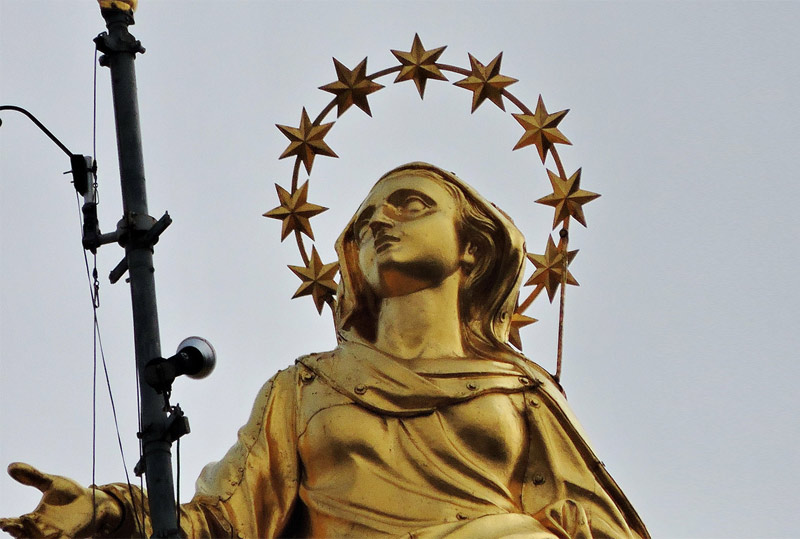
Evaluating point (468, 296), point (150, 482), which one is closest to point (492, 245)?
point (468, 296)

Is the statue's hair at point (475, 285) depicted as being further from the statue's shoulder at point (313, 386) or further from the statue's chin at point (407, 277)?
the statue's shoulder at point (313, 386)

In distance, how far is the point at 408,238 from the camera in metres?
11.8

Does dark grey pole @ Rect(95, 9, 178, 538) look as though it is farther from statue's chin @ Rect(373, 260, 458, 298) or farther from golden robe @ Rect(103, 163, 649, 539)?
statue's chin @ Rect(373, 260, 458, 298)

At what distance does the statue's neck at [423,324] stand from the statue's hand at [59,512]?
2148 mm

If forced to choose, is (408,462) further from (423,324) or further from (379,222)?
(379,222)

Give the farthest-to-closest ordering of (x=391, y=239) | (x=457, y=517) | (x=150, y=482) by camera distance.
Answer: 1. (x=391, y=239)
2. (x=457, y=517)
3. (x=150, y=482)

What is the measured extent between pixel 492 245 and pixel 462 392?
3.47ft

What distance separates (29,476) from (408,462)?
6.89 feet

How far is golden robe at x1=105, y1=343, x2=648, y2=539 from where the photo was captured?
10742 mm

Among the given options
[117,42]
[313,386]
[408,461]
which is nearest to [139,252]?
[117,42]

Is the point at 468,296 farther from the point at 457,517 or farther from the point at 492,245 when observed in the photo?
the point at 457,517

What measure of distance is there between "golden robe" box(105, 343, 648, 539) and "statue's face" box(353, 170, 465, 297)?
1.53 ft

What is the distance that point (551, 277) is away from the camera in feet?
40.1

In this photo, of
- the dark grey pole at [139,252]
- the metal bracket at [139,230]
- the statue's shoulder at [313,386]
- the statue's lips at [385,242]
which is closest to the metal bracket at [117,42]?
the dark grey pole at [139,252]
